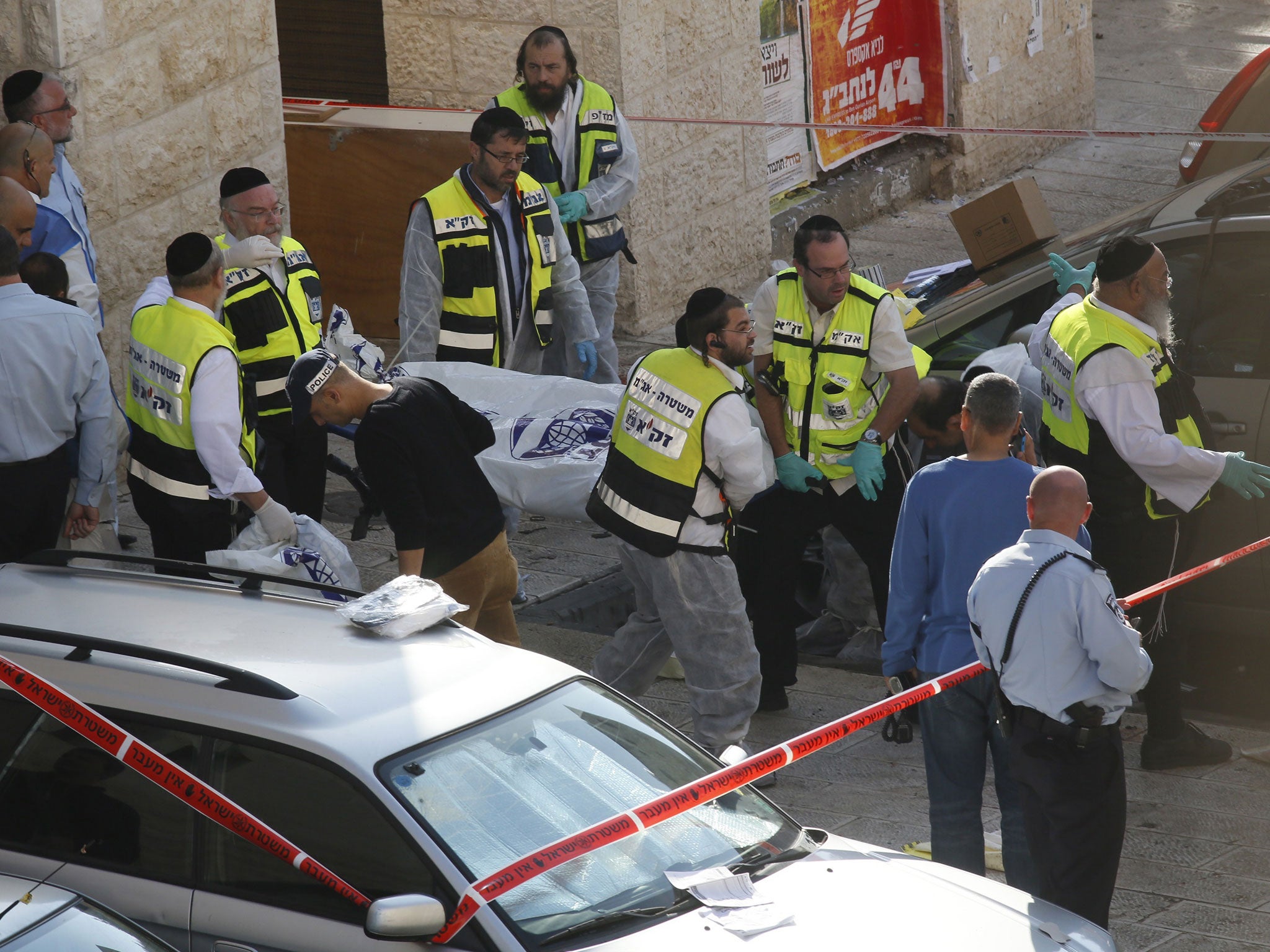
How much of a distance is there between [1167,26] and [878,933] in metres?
16.9

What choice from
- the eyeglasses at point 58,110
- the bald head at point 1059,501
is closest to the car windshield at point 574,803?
the bald head at point 1059,501

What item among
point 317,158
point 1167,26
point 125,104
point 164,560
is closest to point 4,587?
point 164,560

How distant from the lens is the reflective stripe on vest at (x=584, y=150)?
8.87 meters

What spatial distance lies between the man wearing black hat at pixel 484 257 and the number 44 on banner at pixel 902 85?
286 inches

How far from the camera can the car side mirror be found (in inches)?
135

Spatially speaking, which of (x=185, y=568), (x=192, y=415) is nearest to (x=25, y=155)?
(x=192, y=415)

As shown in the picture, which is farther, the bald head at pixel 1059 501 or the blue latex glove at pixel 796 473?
the blue latex glove at pixel 796 473

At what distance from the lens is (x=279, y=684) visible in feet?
12.8

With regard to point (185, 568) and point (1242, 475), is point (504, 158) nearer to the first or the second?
point (185, 568)

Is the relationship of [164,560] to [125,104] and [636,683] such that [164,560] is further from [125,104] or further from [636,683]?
[125,104]

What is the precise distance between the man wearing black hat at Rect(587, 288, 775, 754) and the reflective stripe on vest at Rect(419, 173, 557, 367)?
74.0 inches

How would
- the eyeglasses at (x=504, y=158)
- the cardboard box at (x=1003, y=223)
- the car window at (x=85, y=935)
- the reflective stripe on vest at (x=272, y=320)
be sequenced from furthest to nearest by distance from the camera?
the cardboard box at (x=1003, y=223)
the eyeglasses at (x=504, y=158)
the reflective stripe on vest at (x=272, y=320)
the car window at (x=85, y=935)

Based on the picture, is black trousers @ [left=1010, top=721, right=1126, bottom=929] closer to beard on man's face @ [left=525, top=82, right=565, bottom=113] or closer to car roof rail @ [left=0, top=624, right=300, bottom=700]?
car roof rail @ [left=0, top=624, right=300, bottom=700]

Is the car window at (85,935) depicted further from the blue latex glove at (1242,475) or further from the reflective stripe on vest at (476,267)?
the reflective stripe on vest at (476,267)
